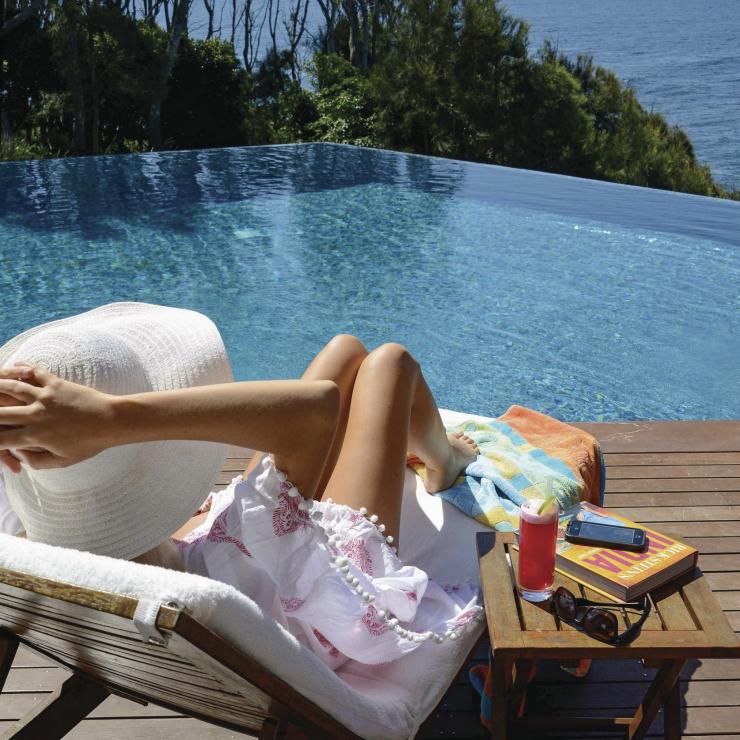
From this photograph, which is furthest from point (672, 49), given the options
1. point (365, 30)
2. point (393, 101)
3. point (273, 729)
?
point (273, 729)

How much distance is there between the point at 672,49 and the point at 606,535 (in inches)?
1123

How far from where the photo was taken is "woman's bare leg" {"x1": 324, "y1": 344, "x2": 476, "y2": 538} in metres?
1.75

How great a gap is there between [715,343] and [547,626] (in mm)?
4433

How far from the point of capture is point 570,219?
26.7 feet

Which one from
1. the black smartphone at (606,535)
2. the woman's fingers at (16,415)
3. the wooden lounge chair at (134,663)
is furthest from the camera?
the black smartphone at (606,535)

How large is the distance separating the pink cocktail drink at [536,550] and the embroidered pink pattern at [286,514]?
0.37 metres

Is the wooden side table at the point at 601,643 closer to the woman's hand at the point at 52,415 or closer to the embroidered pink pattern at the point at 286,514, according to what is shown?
the embroidered pink pattern at the point at 286,514

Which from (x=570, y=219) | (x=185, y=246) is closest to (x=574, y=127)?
(x=570, y=219)

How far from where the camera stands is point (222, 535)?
156cm

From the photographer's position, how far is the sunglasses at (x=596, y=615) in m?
1.43

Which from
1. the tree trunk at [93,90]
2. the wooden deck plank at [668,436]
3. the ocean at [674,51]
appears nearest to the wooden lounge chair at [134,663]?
the wooden deck plank at [668,436]

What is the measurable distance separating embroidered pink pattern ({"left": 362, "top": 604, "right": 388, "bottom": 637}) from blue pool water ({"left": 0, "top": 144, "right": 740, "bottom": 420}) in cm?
332

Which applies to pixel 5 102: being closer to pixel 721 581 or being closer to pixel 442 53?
pixel 442 53

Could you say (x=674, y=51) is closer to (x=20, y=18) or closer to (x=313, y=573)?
(x=20, y=18)
